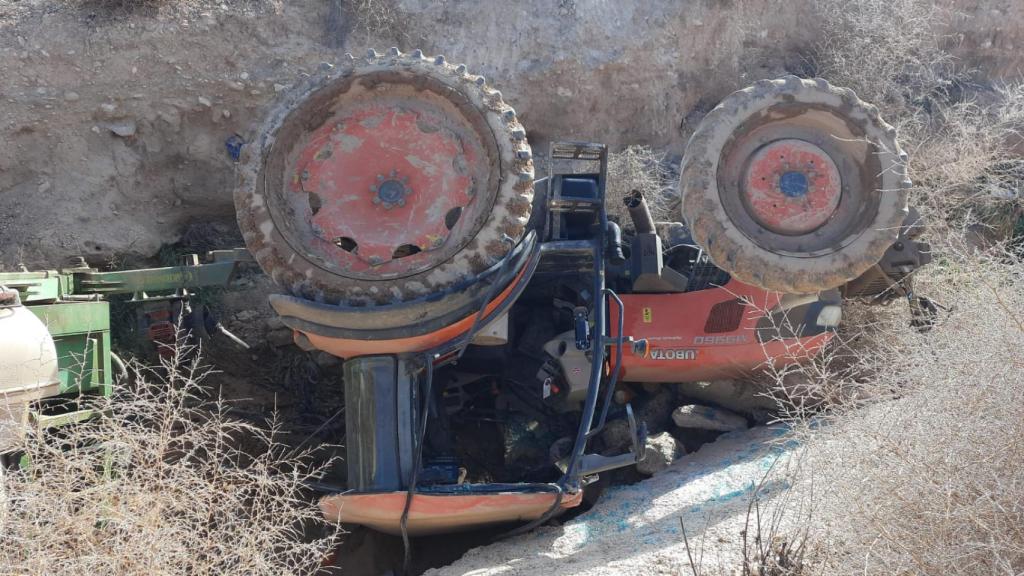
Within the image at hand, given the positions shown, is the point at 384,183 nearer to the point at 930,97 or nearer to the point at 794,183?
the point at 794,183

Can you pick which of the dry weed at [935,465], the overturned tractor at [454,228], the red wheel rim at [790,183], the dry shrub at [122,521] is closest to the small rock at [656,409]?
the overturned tractor at [454,228]

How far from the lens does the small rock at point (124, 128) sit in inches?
276

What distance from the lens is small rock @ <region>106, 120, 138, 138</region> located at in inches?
276

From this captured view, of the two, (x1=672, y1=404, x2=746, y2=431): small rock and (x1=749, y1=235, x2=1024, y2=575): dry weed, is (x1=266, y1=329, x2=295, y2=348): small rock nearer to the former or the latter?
(x1=672, y1=404, x2=746, y2=431): small rock

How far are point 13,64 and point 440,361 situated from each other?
4433mm

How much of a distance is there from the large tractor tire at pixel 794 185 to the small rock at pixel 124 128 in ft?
14.9

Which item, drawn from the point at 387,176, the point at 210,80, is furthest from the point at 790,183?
the point at 210,80

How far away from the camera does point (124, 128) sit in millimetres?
7020

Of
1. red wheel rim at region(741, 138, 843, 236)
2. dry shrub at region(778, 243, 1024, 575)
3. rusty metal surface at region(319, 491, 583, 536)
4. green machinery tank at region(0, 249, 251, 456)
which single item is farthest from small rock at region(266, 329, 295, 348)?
dry shrub at region(778, 243, 1024, 575)

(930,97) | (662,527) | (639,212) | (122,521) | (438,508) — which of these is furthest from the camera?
(930,97)

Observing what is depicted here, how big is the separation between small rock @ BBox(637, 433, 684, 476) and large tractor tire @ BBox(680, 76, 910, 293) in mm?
1396

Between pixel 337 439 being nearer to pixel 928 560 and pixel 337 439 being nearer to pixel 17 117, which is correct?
pixel 17 117

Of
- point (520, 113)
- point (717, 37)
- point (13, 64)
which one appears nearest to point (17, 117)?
point (13, 64)

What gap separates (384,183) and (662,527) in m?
2.47
